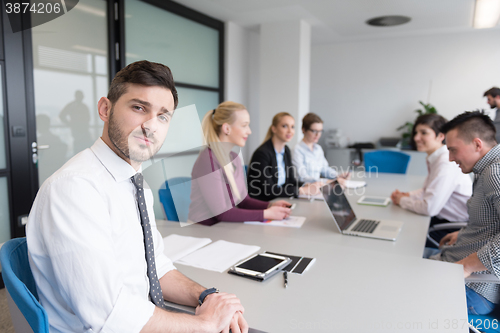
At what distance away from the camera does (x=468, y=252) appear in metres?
1.60

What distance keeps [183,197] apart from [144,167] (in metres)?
0.32

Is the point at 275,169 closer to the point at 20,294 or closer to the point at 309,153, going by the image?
the point at 309,153

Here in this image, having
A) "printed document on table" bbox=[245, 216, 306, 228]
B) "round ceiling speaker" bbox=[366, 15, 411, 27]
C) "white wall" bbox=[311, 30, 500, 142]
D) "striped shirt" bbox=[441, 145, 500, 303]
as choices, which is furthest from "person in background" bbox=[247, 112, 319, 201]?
"white wall" bbox=[311, 30, 500, 142]

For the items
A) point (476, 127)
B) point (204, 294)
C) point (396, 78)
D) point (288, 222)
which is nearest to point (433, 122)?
point (476, 127)

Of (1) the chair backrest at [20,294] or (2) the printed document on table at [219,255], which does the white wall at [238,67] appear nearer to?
(2) the printed document on table at [219,255]

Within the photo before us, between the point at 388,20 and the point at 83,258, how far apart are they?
5.20 m

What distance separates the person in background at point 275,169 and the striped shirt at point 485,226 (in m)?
1.08

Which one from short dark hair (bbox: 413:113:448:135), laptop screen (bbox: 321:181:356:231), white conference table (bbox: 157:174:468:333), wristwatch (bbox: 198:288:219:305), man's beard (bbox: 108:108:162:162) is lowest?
white conference table (bbox: 157:174:468:333)

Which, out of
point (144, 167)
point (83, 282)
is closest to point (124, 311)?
point (83, 282)

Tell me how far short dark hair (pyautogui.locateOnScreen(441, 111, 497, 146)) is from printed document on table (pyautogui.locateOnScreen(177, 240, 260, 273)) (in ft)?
3.60

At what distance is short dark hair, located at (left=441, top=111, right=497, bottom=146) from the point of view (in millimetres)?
1561

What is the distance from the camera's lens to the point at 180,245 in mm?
1511

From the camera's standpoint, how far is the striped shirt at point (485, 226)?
1.33m

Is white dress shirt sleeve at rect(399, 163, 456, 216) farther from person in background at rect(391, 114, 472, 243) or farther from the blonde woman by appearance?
the blonde woman
